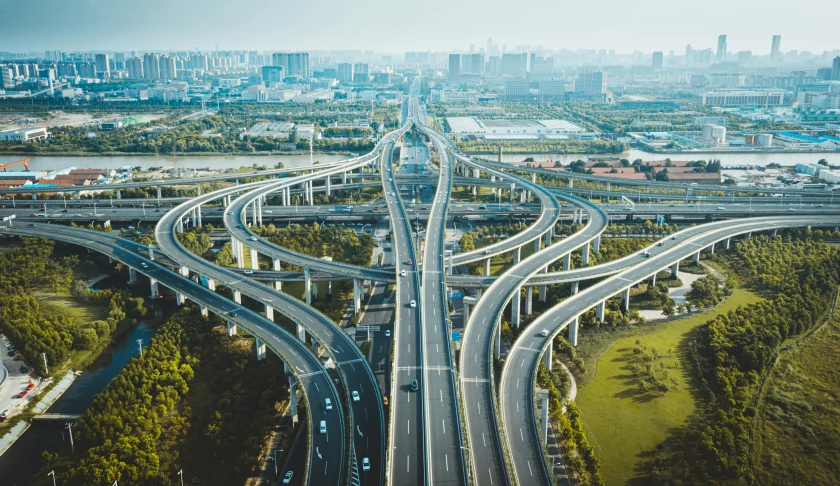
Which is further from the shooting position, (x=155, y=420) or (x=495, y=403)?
(x=155, y=420)

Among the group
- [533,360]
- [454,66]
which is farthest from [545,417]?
[454,66]

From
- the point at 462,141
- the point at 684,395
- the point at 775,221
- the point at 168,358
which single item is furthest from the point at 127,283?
the point at 462,141

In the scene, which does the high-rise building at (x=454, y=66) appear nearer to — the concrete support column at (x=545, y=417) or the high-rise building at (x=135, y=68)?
the high-rise building at (x=135, y=68)

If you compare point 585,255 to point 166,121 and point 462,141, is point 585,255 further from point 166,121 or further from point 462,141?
point 166,121

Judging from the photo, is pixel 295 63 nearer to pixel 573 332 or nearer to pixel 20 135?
pixel 20 135

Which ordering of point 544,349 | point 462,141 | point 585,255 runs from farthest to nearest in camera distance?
1. point 462,141
2. point 585,255
3. point 544,349

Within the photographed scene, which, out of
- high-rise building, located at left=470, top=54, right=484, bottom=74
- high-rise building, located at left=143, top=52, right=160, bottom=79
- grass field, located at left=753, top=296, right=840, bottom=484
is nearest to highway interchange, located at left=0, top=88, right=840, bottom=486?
grass field, located at left=753, top=296, right=840, bottom=484

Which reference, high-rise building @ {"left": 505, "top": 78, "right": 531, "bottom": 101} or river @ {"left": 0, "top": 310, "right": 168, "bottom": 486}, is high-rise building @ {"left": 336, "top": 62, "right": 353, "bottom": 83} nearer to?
high-rise building @ {"left": 505, "top": 78, "right": 531, "bottom": 101}
